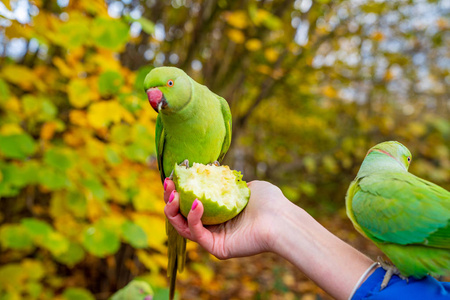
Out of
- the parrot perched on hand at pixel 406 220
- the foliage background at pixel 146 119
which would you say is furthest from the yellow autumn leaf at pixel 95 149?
the parrot perched on hand at pixel 406 220

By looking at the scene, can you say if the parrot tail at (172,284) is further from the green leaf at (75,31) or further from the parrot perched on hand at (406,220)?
the green leaf at (75,31)

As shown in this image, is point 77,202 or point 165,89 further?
point 77,202

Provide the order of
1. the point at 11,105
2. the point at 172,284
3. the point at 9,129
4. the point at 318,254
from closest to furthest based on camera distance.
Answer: the point at 318,254
the point at 172,284
the point at 9,129
the point at 11,105

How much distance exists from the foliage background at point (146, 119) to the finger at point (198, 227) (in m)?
0.65

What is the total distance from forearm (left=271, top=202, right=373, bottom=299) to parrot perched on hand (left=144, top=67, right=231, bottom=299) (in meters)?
0.61

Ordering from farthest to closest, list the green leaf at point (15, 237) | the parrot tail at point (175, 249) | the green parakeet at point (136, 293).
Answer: the green leaf at point (15, 237) → the parrot tail at point (175, 249) → the green parakeet at point (136, 293)

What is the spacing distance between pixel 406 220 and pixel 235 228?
810 millimetres

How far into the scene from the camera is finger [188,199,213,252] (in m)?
1.47

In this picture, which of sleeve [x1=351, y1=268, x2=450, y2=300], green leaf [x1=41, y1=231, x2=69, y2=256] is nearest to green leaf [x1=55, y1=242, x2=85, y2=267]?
green leaf [x1=41, y1=231, x2=69, y2=256]

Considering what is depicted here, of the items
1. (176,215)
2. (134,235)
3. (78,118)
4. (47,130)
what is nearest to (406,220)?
(176,215)

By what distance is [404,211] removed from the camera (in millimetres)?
1290

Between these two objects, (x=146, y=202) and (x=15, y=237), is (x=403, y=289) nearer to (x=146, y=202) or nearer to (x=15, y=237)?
(x=146, y=202)

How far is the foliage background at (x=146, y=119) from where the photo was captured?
224 cm

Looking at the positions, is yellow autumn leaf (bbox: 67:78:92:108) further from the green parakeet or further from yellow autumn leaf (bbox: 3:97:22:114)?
the green parakeet
